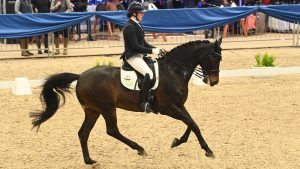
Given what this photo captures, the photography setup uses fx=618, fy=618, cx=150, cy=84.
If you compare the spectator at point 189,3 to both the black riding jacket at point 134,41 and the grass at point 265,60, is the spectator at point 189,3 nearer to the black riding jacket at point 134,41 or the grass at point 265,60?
the grass at point 265,60

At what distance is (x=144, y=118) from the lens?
11.3m

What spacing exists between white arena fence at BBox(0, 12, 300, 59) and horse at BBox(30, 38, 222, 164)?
12.1 metres

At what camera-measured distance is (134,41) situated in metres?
8.27

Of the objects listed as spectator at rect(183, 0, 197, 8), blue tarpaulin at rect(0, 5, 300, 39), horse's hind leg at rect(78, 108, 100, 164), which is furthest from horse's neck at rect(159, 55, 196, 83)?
spectator at rect(183, 0, 197, 8)

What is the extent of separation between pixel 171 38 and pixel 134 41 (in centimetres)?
1663

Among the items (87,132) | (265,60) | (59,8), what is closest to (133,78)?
(87,132)

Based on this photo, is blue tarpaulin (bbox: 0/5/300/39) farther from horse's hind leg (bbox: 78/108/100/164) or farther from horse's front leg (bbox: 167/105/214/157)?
horse's front leg (bbox: 167/105/214/157)

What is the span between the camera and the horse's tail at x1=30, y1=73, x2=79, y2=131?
27.9 feet

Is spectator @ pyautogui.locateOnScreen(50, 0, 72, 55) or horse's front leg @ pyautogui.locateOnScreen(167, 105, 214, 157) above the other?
spectator @ pyautogui.locateOnScreen(50, 0, 72, 55)

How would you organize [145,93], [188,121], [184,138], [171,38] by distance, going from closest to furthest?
[188,121] → [184,138] → [145,93] → [171,38]

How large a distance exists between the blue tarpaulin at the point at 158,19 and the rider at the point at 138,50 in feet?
38.0

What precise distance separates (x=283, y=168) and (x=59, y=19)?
43.7 feet

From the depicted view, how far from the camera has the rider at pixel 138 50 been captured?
823 centimetres

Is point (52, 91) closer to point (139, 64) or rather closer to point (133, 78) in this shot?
point (133, 78)
